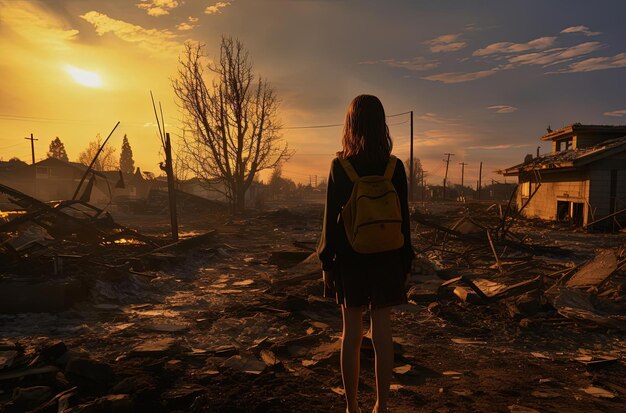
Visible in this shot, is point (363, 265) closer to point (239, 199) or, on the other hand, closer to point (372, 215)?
point (372, 215)

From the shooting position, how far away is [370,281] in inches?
96.6

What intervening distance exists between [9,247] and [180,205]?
91.0 ft

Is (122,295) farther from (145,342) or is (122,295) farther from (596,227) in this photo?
(596,227)

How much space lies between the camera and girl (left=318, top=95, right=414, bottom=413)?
2451 millimetres

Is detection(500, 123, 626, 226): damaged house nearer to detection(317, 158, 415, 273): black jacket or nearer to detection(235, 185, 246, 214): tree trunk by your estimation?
detection(317, 158, 415, 273): black jacket

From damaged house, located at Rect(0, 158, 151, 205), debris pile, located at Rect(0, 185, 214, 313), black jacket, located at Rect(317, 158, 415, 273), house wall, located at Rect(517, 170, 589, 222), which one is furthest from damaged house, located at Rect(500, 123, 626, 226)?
damaged house, located at Rect(0, 158, 151, 205)

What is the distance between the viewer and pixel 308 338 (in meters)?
4.33

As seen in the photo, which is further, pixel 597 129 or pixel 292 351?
pixel 597 129

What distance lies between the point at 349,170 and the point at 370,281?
2.32ft

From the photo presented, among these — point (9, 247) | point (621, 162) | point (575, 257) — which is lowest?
point (575, 257)

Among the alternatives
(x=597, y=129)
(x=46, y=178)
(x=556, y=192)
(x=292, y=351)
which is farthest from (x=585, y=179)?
(x=46, y=178)

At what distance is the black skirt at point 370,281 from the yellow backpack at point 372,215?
0.10m

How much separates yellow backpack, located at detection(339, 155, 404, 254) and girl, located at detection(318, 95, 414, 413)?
0.06m

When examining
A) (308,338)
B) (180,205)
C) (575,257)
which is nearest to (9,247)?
(308,338)
